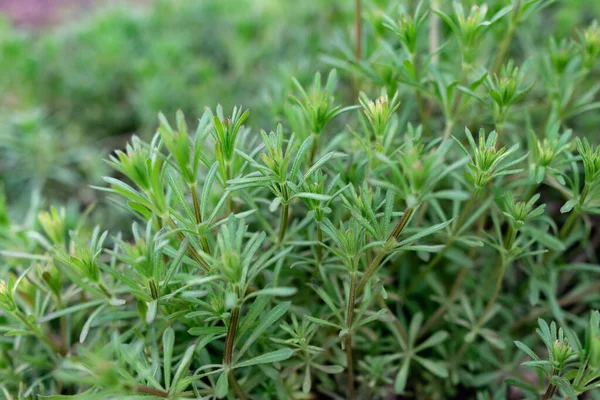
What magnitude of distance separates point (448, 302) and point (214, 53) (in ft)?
5.68

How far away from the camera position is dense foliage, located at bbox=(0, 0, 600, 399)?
973mm

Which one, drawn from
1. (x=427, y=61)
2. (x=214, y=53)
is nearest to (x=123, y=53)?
(x=214, y=53)

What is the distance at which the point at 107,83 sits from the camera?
2312 mm

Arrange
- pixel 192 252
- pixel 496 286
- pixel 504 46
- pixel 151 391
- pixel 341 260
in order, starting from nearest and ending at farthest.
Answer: pixel 151 391 → pixel 192 252 → pixel 341 260 → pixel 496 286 → pixel 504 46

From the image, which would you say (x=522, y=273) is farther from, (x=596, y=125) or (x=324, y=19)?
(x=324, y=19)

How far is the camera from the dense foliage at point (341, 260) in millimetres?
973

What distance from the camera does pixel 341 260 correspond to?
1129 millimetres

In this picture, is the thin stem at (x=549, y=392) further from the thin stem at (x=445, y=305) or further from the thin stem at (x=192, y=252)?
the thin stem at (x=192, y=252)

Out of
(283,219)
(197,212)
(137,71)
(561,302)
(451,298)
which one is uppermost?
(137,71)

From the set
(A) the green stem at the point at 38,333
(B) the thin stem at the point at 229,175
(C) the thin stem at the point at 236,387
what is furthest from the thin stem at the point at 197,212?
(A) the green stem at the point at 38,333

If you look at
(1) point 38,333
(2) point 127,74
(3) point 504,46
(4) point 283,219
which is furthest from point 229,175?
(2) point 127,74

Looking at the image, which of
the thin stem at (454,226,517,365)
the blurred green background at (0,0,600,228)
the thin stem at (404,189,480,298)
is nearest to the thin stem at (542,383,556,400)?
the thin stem at (454,226,517,365)

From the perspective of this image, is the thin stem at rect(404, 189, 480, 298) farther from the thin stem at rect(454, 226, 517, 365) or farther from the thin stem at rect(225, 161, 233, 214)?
the thin stem at rect(225, 161, 233, 214)

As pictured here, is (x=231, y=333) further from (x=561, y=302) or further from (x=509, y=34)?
(x=509, y=34)
